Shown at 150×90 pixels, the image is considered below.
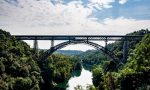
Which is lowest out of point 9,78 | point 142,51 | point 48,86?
point 48,86

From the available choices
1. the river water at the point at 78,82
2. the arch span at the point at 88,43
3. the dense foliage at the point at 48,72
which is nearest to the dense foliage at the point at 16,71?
the dense foliage at the point at 48,72

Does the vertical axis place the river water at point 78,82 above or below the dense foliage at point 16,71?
below

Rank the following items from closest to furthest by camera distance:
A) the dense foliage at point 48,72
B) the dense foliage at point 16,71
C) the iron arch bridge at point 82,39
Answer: the dense foliage at point 48,72, the dense foliage at point 16,71, the iron arch bridge at point 82,39

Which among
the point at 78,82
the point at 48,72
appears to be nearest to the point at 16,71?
the point at 48,72

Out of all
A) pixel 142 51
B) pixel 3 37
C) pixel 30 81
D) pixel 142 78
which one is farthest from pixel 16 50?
pixel 142 78

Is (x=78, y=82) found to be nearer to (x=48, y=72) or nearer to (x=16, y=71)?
(x=48, y=72)

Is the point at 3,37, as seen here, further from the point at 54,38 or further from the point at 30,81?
the point at 30,81

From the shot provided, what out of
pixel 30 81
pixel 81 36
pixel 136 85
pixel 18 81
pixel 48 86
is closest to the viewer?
pixel 136 85

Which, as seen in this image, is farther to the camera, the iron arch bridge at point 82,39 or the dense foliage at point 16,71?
the iron arch bridge at point 82,39

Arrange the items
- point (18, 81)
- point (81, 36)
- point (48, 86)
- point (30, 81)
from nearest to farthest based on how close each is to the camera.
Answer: point (18, 81) → point (30, 81) → point (48, 86) → point (81, 36)

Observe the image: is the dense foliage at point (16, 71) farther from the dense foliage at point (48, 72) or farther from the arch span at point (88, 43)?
the arch span at point (88, 43)

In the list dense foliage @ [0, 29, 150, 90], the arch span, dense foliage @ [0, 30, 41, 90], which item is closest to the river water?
dense foliage @ [0, 29, 150, 90]
